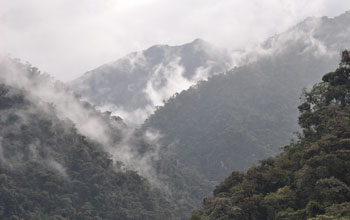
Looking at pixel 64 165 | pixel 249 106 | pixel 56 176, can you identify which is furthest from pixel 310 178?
pixel 249 106

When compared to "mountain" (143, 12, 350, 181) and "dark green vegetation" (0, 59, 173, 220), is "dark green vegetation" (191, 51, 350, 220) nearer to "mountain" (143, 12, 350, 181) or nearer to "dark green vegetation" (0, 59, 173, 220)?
"dark green vegetation" (0, 59, 173, 220)

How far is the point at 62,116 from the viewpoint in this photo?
75.7 m

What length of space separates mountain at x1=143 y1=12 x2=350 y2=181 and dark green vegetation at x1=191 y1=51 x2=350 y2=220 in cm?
6415

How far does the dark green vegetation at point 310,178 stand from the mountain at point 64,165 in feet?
89.4

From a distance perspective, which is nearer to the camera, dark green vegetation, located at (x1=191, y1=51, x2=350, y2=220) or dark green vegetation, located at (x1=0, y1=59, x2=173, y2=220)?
dark green vegetation, located at (x1=191, y1=51, x2=350, y2=220)

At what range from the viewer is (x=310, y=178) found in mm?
25938

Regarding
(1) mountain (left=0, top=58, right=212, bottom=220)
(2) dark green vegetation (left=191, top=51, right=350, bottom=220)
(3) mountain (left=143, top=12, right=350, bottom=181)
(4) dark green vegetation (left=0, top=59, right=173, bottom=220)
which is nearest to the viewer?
(2) dark green vegetation (left=191, top=51, right=350, bottom=220)

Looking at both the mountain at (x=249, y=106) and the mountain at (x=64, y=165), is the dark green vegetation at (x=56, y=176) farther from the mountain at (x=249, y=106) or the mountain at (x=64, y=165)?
the mountain at (x=249, y=106)

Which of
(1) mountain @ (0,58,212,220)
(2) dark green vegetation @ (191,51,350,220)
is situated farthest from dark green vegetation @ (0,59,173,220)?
(2) dark green vegetation @ (191,51,350,220)

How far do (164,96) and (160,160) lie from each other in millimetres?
103106

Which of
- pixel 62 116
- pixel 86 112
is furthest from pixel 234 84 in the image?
→ pixel 62 116

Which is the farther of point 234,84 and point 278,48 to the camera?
point 278,48

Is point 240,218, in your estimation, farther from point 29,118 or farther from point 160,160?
point 160,160

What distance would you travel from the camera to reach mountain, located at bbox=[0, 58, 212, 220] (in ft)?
189
